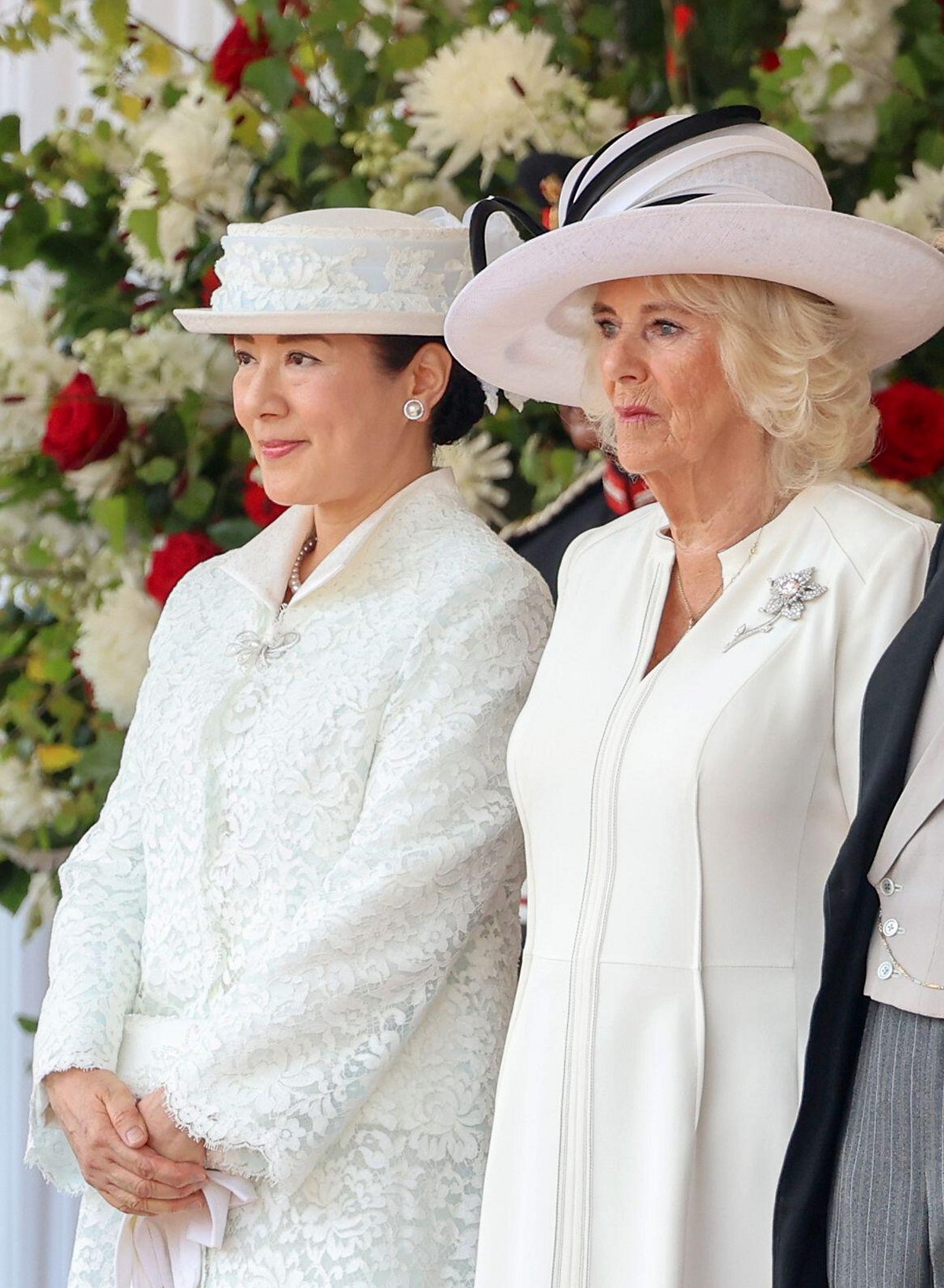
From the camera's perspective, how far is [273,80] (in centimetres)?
234

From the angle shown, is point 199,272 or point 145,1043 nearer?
A: point 145,1043

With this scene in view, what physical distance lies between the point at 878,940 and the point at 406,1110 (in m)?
0.63

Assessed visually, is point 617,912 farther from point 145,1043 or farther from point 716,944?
point 145,1043

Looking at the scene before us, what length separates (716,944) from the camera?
1.56 metres

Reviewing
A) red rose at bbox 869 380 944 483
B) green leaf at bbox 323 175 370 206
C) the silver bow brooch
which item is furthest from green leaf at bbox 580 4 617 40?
the silver bow brooch

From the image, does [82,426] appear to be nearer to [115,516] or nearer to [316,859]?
[115,516]

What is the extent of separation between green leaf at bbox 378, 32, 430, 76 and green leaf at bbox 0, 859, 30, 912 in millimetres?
1169

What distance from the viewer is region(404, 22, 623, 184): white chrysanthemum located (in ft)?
7.09

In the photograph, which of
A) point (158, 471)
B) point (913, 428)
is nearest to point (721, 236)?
point (913, 428)

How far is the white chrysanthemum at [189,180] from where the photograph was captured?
7.79 feet

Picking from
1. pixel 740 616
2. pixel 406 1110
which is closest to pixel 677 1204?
pixel 406 1110

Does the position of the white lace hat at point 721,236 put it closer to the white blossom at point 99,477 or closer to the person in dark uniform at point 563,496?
the person in dark uniform at point 563,496

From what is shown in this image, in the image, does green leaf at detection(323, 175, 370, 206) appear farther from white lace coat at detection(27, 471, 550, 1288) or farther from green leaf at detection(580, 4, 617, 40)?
white lace coat at detection(27, 471, 550, 1288)

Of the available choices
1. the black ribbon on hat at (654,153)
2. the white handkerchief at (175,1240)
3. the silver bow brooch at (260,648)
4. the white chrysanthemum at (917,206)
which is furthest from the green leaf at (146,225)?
the white handkerchief at (175,1240)
